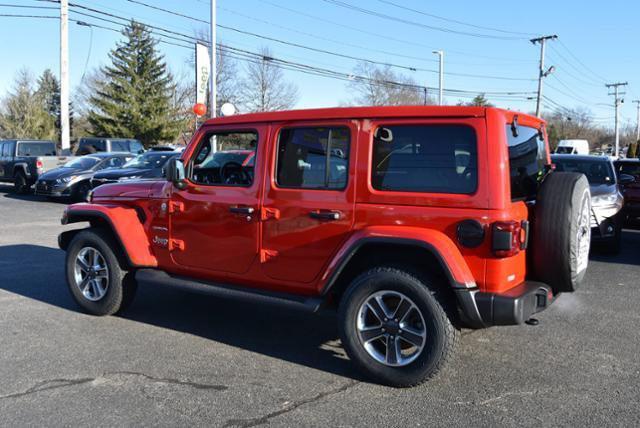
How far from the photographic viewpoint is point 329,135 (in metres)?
4.42

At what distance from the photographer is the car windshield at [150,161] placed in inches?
588

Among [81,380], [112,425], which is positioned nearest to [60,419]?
[112,425]

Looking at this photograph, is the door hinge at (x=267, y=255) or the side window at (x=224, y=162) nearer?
the door hinge at (x=267, y=255)

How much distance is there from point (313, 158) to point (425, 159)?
2.98ft

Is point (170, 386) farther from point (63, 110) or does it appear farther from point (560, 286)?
point (63, 110)

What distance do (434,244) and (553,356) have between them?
5.44ft

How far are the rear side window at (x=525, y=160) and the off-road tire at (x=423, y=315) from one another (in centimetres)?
89

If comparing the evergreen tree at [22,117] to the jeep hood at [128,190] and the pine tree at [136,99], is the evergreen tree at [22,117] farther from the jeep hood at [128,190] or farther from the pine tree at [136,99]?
the jeep hood at [128,190]

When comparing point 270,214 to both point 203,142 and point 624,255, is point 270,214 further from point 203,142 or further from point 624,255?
point 624,255

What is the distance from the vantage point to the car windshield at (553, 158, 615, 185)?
9523 millimetres

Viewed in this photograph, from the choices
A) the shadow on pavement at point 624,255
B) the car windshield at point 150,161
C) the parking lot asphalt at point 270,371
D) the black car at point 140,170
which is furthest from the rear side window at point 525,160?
the car windshield at point 150,161

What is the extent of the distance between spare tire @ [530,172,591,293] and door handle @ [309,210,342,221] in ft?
4.55

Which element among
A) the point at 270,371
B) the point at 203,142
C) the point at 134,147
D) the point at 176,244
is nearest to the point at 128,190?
the point at 176,244

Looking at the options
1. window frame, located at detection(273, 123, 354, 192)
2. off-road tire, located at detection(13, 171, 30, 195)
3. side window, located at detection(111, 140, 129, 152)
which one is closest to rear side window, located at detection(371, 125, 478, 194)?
window frame, located at detection(273, 123, 354, 192)
